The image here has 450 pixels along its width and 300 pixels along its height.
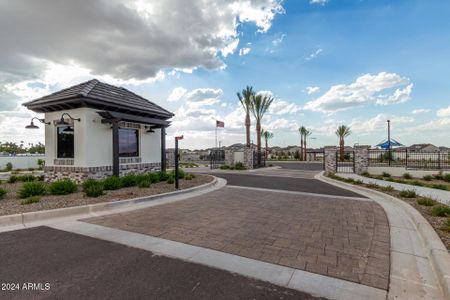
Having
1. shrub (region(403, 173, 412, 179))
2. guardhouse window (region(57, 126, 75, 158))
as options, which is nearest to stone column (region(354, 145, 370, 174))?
shrub (region(403, 173, 412, 179))

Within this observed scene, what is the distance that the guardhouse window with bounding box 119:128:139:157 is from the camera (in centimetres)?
1214

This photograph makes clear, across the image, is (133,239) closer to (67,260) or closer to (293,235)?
(67,260)

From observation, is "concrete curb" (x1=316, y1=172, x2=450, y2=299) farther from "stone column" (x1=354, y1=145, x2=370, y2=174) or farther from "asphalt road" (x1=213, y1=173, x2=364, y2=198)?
"stone column" (x1=354, y1=145, x2=370, y2=174)

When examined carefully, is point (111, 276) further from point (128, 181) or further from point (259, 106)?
point (259, 106)

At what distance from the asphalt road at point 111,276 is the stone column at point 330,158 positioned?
1753cm

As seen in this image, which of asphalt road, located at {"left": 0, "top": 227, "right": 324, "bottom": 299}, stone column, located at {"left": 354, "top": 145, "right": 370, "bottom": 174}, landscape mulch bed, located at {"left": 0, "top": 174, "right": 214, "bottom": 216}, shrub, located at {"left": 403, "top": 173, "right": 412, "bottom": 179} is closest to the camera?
asphalt road, located at {"left": 0, "top": 227, "right": 324, "bottom": 299}

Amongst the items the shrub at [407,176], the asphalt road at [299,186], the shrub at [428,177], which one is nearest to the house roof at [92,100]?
the asphalt road at [299,186]

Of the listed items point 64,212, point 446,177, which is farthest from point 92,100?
point 446,177

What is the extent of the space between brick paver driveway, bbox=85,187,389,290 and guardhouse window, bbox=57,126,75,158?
22.0ft

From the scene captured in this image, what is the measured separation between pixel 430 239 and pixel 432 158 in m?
19.7

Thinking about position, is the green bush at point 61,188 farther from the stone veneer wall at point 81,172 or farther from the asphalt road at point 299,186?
the asphalt road at point 299,186

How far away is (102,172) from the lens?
11.1 metres

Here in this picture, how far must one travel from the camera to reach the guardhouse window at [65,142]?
11.0m

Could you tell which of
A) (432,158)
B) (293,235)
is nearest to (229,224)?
(293,235)
